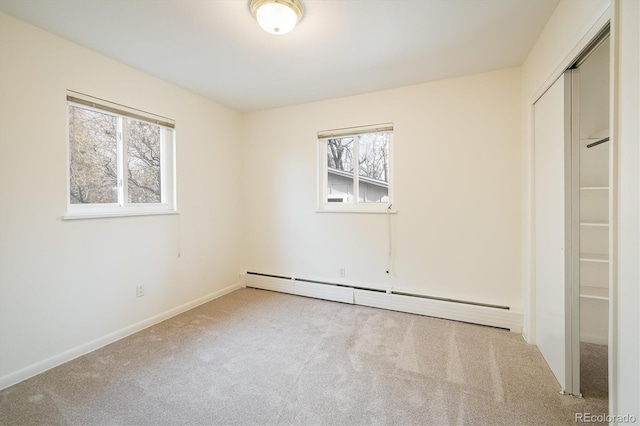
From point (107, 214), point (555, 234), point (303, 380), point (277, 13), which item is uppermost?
point (277, 13)

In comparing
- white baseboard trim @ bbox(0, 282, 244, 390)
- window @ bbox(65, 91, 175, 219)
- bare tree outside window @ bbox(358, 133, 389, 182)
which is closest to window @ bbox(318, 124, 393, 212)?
bare tree outside window @ bbox(358, 133, 389, 182)

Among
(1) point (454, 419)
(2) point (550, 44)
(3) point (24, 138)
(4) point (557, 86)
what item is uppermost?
(2) point (550, 44)

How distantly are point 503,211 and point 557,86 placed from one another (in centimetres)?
122

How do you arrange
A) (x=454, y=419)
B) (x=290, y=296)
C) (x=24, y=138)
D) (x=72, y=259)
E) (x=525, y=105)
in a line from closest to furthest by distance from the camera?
(x=454, y=419)
(x=24, y=138)
(x=72, y=259)
(x=525, y=105)
(x=290, y=296)

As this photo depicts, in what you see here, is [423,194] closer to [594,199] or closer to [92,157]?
[594,199]

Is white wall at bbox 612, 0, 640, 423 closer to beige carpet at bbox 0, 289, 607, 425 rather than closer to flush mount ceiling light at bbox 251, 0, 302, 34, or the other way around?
beige carpet at bbox 0, 289, 607, 425

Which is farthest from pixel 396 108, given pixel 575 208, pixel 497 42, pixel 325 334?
pixel 325 334

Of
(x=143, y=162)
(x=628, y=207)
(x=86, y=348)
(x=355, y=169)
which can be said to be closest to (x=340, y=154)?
(x=355, y=169)

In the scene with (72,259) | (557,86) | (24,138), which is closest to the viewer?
(557,86)

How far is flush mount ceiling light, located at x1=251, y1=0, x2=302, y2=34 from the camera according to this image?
170 cm

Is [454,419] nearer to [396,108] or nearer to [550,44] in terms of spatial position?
[550,44]

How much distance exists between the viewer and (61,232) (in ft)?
7.02

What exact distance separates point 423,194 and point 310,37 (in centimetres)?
187

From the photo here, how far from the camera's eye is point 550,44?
1.91 meters
